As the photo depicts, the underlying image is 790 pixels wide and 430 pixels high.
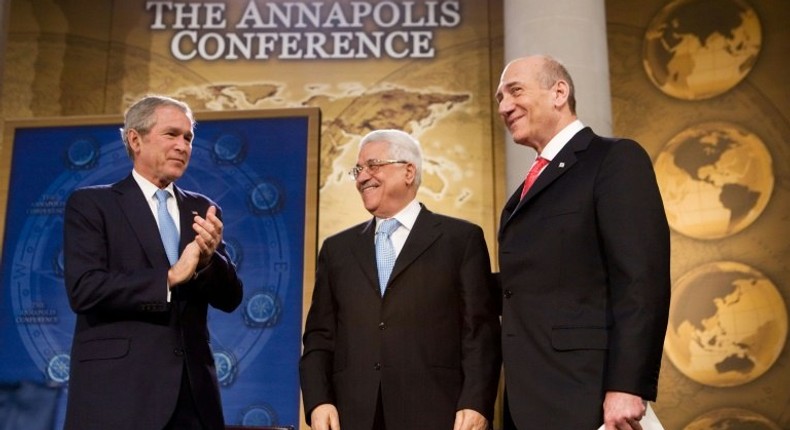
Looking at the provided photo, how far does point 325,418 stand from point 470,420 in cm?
43

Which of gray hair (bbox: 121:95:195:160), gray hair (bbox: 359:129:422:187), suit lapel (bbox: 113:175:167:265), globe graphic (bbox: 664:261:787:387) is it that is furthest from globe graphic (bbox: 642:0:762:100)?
suit lapel (bbox: 113:175:167:265)

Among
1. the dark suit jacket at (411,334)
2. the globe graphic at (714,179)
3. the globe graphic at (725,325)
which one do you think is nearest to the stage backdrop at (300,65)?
the globe graphic at (714,179)

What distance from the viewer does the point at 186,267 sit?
2.36 m

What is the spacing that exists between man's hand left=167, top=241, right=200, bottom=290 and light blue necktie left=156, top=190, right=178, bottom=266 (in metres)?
0.15

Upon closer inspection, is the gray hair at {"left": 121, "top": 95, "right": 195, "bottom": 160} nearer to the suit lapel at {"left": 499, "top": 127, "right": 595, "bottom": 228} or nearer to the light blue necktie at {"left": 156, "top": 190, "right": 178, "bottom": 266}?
the light blue necktie at {"left": 156, "top": 190, "right": 178, "bottom": 266}

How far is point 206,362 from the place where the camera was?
2.52 meters

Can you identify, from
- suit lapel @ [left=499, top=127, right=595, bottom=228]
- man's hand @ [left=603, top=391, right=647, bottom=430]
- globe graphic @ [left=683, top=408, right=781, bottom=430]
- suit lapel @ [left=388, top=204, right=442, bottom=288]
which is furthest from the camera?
globe graphic @ [left=683, top=408, right=781, bottom=430]

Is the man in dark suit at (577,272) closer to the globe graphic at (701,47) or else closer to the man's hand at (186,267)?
the man's hand at (186,267)

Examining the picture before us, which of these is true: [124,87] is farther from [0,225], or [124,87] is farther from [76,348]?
[76,348]

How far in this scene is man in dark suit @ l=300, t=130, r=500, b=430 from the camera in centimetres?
257

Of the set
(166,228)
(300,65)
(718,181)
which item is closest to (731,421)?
(718,181)

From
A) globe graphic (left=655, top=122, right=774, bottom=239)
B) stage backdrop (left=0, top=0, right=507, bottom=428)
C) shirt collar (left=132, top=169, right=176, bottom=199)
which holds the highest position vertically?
stage backdrop (left=0, top=0, right=507, bottom=428)

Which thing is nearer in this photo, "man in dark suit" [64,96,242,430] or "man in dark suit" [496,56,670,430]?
"man in dark suit" [496,56,670,430]

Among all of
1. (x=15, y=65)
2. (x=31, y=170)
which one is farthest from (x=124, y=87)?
(x=31, y=170)
